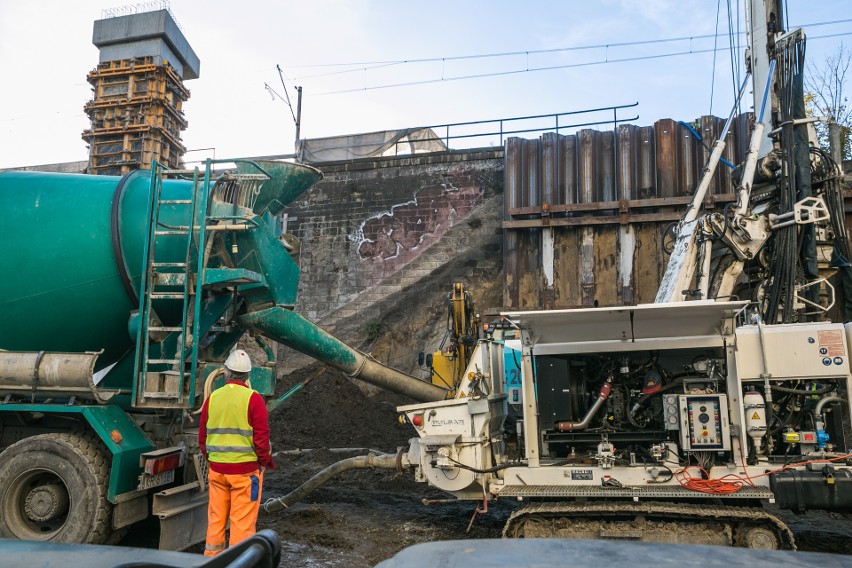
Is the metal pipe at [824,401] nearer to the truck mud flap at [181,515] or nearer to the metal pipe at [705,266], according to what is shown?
the metal pipe at [705,266]

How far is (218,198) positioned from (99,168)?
14784 millimetres

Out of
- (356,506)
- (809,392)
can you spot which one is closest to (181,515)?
(356,506)

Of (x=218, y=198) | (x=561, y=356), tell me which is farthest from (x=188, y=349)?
(x=561, y=356)

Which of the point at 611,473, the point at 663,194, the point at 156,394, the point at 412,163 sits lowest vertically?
the point at 611,473

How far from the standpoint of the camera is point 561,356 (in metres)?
→ 6.38

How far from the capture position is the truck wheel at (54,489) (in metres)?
5.45

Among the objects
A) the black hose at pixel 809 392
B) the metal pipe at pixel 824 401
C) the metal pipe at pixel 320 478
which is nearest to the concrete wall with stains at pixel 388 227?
the metal pipe at pixel 320 478

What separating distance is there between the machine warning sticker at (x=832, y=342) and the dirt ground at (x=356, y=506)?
1.82 m

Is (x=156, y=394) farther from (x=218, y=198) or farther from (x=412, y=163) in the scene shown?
(x=412, y=163)

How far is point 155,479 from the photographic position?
5.71 metres

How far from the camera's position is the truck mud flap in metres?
5.55

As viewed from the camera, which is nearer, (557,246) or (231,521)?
(231,521)

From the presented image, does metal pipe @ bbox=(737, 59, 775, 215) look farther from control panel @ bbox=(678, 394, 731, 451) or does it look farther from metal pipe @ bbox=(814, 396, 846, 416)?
control panel @ bbox=(678, 394, 731, 451)

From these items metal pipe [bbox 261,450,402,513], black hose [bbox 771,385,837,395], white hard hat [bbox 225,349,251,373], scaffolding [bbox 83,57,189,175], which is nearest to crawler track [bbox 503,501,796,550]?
black hose [bbox 771,385,837,395]
